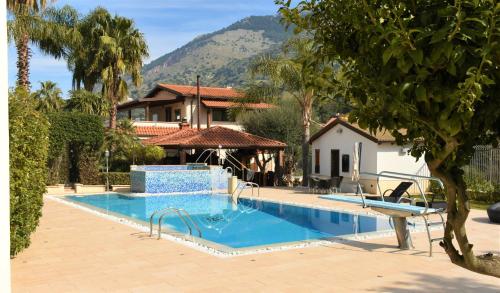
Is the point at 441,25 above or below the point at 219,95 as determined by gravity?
below

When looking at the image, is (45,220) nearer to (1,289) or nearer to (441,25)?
(1,289)

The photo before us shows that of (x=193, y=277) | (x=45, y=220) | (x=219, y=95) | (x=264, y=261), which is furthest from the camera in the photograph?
(x=219, y=95)

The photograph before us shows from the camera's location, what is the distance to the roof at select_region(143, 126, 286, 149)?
1171 inches

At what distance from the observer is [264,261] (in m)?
9.47

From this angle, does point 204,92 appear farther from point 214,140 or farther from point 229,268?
point 229,268

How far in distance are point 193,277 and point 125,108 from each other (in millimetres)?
40012

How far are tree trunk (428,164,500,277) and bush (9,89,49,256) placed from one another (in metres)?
7.06

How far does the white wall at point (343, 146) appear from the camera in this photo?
25.5 metres

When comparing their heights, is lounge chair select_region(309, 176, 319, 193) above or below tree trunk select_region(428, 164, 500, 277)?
below

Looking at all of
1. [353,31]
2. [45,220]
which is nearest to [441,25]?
[353,31]

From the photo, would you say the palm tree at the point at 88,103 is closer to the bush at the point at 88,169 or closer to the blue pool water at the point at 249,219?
the bush at the point at 88,169

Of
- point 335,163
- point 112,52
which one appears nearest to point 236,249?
point 335,163

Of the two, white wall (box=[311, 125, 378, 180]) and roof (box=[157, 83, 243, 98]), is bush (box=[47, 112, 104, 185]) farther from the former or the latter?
roof (box=[157, 83, 243, 98])

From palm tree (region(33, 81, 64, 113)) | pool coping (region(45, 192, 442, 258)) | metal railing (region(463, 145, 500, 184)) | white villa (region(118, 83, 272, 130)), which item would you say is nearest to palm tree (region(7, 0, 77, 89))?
palm tree (region(33, 81, 64, 113))
